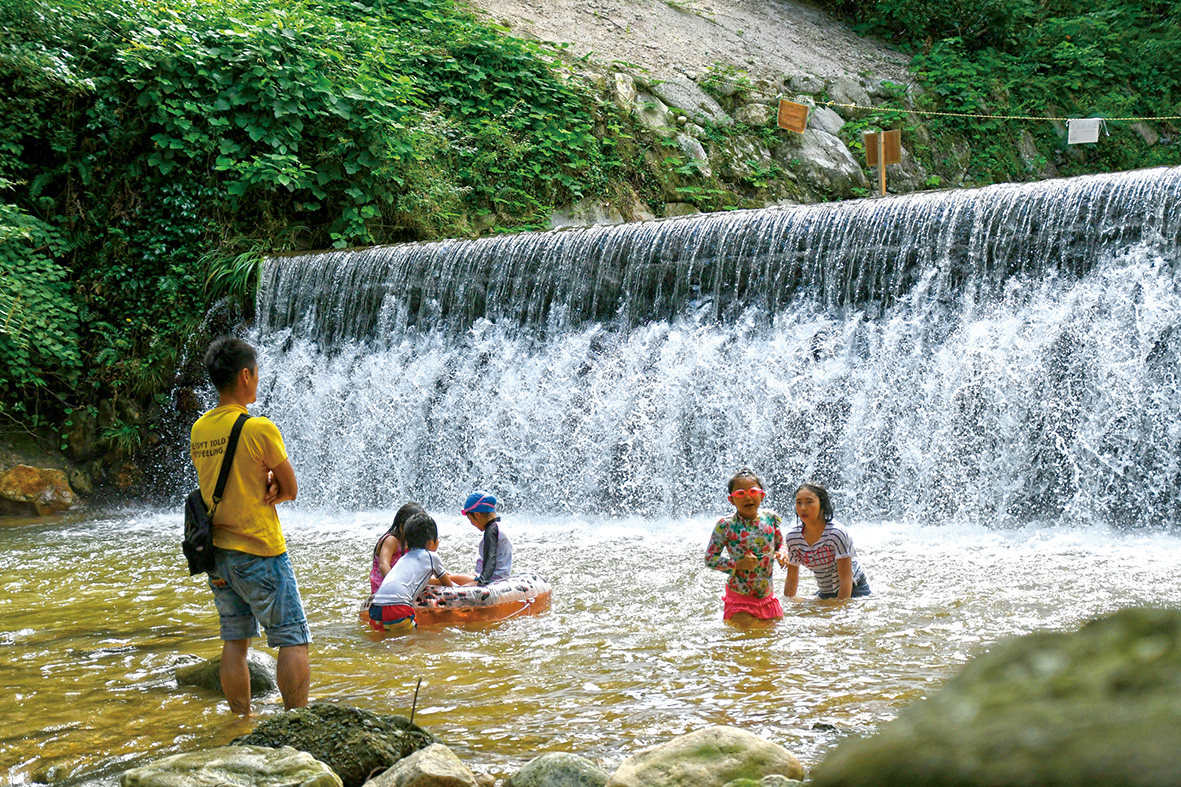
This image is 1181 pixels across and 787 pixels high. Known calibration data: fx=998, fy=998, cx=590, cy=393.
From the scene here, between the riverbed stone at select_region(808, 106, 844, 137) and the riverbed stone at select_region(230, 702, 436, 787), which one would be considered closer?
the riverbed stone at select_region(230, 702, 436, 787)

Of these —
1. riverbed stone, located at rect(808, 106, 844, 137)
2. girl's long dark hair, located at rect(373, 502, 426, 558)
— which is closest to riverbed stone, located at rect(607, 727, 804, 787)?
girl's long dark hair, located at rect(373, 502, 426, 558)

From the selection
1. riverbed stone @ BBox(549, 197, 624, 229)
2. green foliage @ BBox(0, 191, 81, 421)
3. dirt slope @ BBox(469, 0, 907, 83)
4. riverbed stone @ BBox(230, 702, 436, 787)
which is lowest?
riverbed stone @ BBox(230, 702, 436, 787)

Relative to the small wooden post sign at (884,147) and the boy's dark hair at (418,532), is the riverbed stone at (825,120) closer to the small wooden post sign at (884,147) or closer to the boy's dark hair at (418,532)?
the small wooden post sign at (884,147)

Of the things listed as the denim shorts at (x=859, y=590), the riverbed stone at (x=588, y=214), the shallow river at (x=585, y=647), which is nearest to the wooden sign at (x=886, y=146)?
the riverbed stone at (x=588, y=214)

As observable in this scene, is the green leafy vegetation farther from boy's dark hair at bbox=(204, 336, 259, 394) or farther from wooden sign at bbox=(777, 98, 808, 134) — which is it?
boy's dark hair at bbox=(204, 336, 259, 394)

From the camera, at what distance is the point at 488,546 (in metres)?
5.88

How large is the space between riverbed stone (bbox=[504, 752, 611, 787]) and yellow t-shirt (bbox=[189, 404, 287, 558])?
4.49ft

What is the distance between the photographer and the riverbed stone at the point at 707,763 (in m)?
2.72

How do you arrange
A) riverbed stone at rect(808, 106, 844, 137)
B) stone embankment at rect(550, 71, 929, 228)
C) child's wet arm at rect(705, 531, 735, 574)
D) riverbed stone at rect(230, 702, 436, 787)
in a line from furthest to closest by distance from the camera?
riverbed stone at rect(808, 106, 844, 137) < stone embankment at rect(550, 71, 929, 228) < child's wet arm at rect(705, 531, 735, 574) < riverbed stone at rect(230, 702, 436, 787)

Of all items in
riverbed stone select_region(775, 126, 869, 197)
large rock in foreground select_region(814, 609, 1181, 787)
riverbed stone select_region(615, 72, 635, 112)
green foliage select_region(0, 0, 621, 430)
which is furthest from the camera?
riverbed stone select_region(775, 126, 869, 197)

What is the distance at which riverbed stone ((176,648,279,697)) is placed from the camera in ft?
14.0

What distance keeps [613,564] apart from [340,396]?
17.6ft

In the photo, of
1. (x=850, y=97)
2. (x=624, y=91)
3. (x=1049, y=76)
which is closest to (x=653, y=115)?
(x=624, y=91)

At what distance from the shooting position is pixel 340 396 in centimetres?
1142
